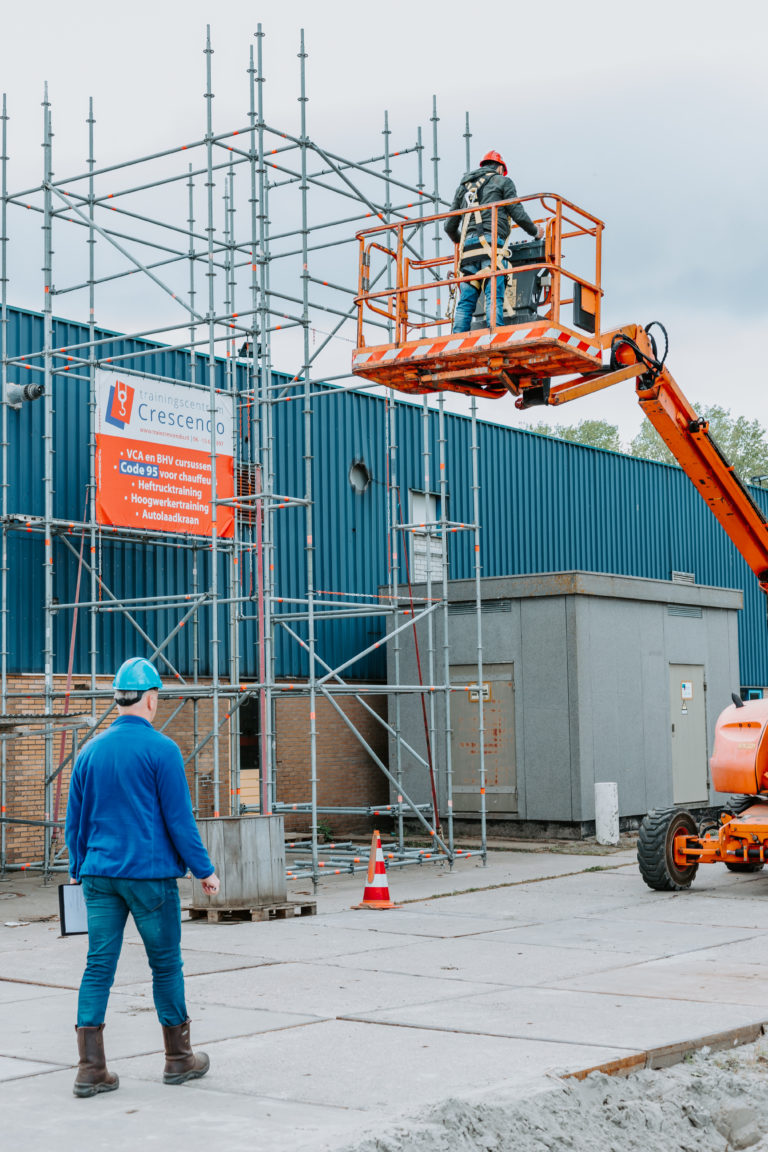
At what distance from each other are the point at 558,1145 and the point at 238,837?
25.0ft

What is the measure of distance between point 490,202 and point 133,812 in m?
7.90

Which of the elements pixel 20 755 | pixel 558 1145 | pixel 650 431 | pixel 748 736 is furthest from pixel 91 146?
pixel 650 431

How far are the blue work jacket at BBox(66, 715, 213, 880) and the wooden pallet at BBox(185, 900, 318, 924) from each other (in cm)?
648

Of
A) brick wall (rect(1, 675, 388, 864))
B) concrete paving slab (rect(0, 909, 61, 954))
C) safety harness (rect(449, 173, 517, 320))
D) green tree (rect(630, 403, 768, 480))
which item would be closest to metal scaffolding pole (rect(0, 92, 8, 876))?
brick wall (rect(1, 675, 388, 864))

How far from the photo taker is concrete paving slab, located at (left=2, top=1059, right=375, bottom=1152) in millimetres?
→ 5840

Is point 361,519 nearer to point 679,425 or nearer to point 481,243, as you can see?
point 679,425

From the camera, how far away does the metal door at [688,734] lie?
22.5 metres

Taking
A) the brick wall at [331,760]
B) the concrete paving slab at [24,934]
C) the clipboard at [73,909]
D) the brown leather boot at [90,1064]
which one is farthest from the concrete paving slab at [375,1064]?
the brick wall at [331,760]

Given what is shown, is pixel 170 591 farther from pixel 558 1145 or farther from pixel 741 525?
pixel 558 1145

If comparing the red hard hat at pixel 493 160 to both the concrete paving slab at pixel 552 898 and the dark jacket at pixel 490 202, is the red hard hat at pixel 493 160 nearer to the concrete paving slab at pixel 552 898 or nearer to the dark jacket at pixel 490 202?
the dark jacket at pixel 490 202

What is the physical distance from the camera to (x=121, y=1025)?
8.40 metres

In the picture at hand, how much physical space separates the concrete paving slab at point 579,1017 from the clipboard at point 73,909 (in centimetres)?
209

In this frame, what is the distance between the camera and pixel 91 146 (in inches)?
699

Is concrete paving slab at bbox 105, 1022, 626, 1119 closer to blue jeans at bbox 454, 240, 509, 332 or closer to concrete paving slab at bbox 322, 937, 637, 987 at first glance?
concrete paving slab at bbox 322, 937, 637, 987
